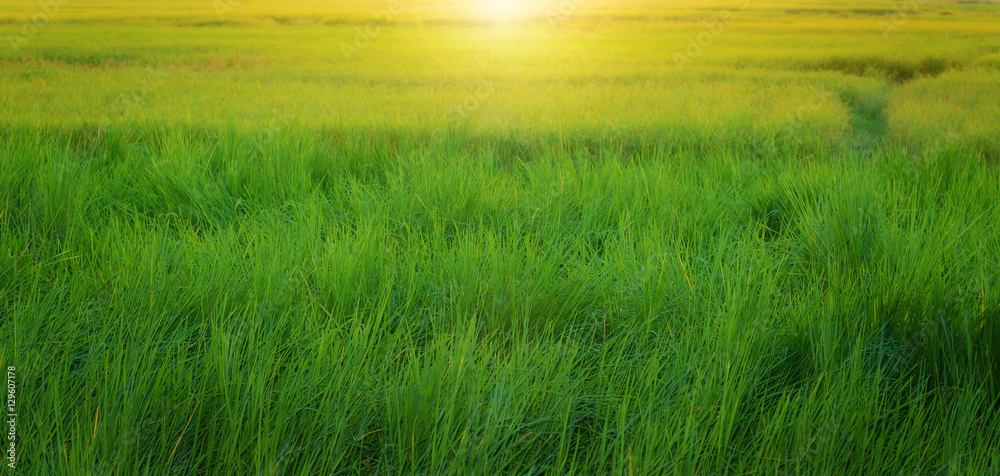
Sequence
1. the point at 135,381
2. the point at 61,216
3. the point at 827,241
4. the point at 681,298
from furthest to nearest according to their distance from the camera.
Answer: the point at 61,216 < the point at 827,241 < the point at 681,298 < the point at 135,381

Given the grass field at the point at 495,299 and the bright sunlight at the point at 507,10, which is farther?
the bright sunlight at the point at 507,10

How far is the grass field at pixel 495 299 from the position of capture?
3.48ft

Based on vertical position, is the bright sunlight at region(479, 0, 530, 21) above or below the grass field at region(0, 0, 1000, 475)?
above

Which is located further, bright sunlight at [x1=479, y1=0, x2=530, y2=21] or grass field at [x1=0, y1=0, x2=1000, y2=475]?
bright sunlight at [x1=479, y1=0, x2=530, y2=21]

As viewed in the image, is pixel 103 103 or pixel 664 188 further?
pixel 103 103

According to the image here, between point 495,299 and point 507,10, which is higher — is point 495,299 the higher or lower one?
the lower one

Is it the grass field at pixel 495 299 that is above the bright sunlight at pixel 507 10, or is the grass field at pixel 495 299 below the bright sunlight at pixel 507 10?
below

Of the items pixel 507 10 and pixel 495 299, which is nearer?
pixel 495 299

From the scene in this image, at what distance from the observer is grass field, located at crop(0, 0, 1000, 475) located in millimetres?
1062

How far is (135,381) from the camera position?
1.14 meters

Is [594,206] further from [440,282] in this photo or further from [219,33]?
[219,33]

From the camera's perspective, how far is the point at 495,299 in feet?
5.00

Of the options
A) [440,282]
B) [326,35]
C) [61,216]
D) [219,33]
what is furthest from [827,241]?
Answer: [219,33]

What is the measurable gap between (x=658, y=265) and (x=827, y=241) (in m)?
0.71
